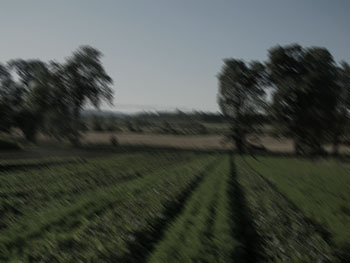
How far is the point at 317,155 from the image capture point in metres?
50.0

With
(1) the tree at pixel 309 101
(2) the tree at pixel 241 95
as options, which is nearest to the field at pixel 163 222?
(1) the tree at pixel 309 101

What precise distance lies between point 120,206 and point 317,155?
147 feet

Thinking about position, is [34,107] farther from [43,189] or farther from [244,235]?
[244,235]

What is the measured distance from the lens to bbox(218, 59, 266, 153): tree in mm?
60375

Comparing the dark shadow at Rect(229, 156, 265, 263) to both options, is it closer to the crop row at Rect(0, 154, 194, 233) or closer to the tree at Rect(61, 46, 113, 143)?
the crop row at Rect(0, 154, 194, 233)

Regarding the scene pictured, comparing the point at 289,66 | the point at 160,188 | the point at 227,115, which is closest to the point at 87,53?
the point at 227,115

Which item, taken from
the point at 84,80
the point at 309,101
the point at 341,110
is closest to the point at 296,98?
the point at 309,101

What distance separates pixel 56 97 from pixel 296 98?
38160mm

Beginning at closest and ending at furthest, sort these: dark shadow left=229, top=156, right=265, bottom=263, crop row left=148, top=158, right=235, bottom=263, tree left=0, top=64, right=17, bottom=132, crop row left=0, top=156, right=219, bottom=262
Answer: crop row left=0, top=156, right=219, bottom=262
crop row left=148, top=158, right=235, bottom=263
dark shadow left=229, top=156, right=265, bottom=263
tree left=0, top=64, right=17, bottom=132

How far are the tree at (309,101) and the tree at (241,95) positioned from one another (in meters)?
7.30

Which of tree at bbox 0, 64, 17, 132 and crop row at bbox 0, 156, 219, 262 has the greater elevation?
tree at bbox 0, 64, 17, 132

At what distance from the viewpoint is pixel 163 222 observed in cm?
1088

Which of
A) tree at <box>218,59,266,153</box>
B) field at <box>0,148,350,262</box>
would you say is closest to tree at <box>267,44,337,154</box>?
tree at <box>218,59,266,153</box>

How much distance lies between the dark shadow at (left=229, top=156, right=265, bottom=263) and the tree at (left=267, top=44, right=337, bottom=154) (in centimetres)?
3943
